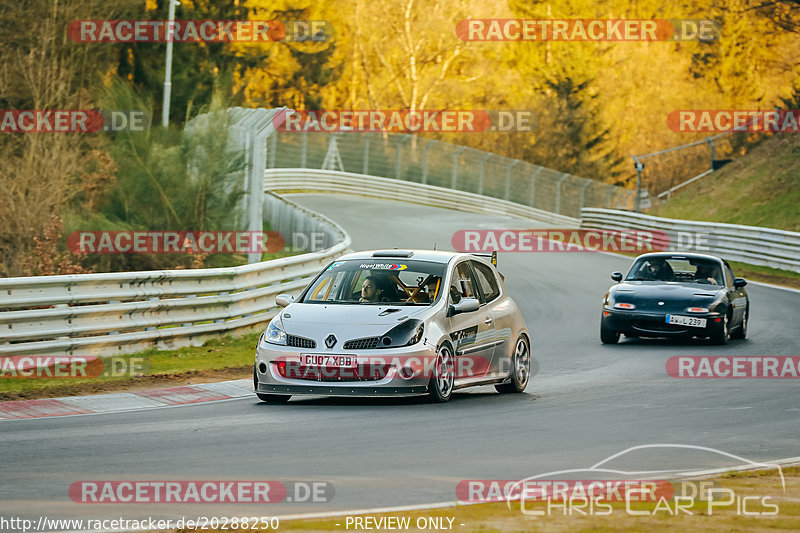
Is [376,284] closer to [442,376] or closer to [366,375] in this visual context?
[442,376]

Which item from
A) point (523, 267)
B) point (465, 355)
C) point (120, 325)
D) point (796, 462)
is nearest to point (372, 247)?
point (523, 267)

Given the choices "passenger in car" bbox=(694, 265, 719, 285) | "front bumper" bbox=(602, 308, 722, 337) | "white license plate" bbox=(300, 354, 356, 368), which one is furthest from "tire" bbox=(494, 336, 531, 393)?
"passenger in car" bbox=(694, 265, 719, 285)

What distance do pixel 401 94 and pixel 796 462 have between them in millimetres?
63893

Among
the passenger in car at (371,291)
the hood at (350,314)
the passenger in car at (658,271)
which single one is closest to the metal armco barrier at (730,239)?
the passenger in car at (658,271)

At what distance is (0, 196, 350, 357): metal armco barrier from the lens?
1348 cm

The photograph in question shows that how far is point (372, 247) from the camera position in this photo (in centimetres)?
3434

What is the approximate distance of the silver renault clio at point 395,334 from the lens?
11.3 meters

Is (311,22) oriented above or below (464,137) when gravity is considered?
above

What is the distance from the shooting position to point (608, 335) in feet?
60.6

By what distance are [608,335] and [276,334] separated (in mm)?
8114

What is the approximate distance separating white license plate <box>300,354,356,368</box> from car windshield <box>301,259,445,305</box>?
39.2 inches

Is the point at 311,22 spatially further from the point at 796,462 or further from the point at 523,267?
the point at 796,462

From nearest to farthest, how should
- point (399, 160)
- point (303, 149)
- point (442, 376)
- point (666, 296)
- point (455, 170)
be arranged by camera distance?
point (442, 376), point (666, 296), point (303, 149), point (455, 170), point (399, 160)

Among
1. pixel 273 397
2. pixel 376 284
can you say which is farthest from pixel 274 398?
pixel 376 284
